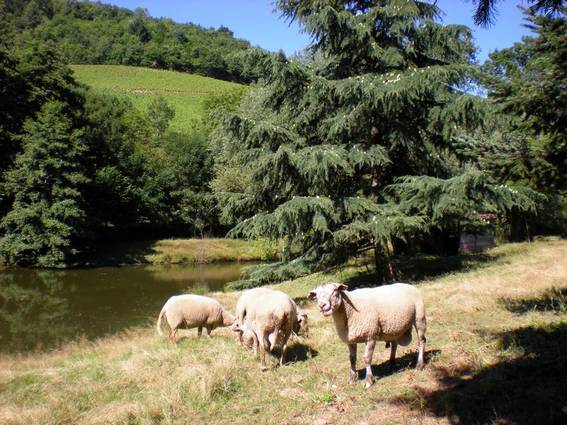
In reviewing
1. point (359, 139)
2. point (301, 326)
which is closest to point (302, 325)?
point (301, 326)

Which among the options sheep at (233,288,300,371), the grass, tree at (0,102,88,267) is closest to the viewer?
sheep at (233,288,300,371)

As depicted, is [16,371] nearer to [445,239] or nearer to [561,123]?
[561,123]

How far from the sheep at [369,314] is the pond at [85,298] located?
38.8 feet

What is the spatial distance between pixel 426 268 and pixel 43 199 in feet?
93.7

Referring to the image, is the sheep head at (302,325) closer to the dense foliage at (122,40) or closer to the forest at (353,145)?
the forest at (353,145)

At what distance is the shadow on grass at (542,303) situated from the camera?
8820 mm

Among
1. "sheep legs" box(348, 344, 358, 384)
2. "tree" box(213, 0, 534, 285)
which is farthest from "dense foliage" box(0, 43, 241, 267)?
"sheep legs" box(348, 344, 358, 384)

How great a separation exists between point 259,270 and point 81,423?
957 centimetres

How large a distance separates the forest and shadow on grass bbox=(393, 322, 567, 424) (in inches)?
89.7

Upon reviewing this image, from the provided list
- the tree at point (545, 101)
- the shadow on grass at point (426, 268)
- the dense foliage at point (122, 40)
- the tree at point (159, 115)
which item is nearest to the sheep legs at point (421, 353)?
the tree at point (545, 101)

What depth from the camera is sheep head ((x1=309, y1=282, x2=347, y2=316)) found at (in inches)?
238

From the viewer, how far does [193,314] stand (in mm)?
9961

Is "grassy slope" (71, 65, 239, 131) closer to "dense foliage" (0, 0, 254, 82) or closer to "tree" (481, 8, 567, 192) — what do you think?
"dense foliage" (0, 0, 254, 82)

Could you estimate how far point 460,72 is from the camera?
42.9ft
